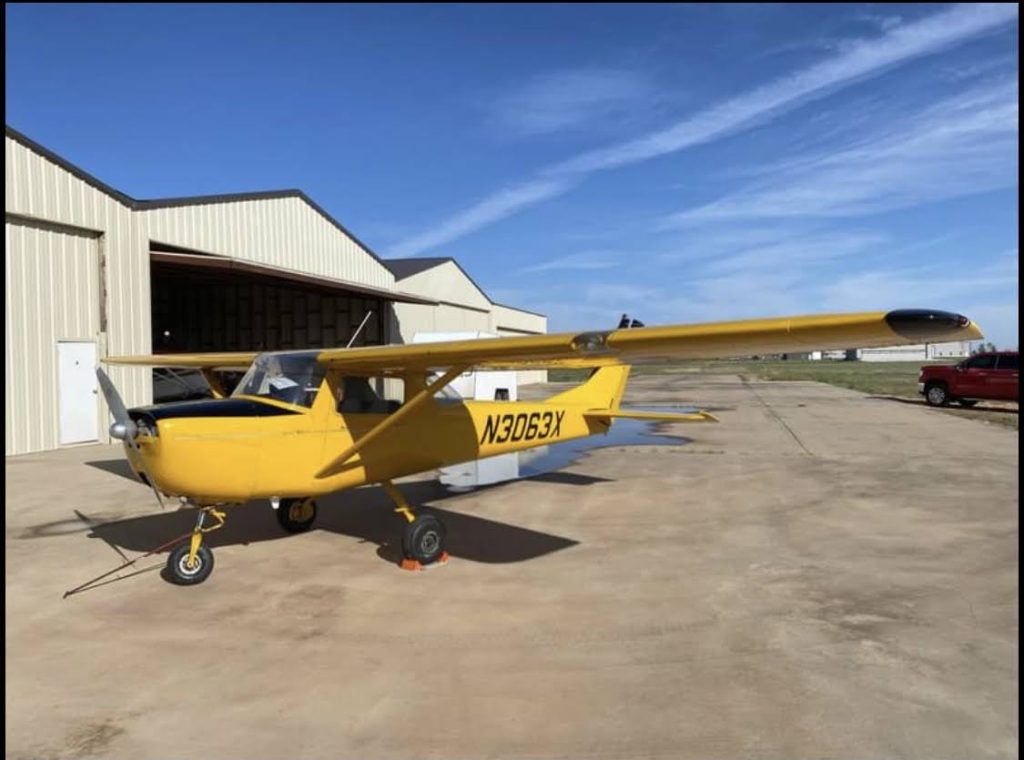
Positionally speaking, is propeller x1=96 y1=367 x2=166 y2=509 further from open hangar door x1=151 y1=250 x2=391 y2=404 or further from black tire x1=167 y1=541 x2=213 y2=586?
open hangar door x1=151 y1=250 x2=391 y2=404

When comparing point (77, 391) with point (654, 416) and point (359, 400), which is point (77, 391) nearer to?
point (359, 400)

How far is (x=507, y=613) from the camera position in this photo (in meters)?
5.07

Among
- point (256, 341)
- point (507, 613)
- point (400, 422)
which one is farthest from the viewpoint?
point (256, 341)

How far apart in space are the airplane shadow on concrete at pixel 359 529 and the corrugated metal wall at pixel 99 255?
7.94m

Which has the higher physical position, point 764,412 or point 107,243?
point 107,243

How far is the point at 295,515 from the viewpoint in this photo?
758 cm

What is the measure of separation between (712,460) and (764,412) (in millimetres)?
11487

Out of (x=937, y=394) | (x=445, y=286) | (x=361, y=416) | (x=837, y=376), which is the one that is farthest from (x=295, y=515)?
(x=837, y=376)

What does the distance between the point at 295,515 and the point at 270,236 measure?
1613 centimetres

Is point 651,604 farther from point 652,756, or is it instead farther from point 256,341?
point 256,341

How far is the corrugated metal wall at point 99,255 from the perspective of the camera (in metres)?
13.9

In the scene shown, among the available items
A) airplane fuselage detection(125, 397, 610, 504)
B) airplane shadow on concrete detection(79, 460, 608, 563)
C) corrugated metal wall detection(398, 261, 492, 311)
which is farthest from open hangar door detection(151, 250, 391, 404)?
airplane fuselage detection(125, 397, 610, 504)

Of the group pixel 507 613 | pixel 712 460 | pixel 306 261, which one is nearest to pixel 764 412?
pixel 712 460

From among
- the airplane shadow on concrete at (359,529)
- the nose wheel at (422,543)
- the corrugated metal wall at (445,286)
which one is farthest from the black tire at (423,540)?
the corrugated metal wall at (445,286)
